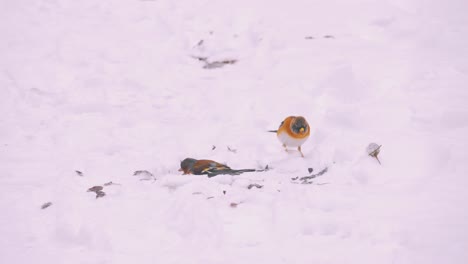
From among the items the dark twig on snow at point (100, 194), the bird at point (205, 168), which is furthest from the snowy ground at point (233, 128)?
the bird at point (205, 168)

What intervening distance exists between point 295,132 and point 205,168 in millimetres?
869

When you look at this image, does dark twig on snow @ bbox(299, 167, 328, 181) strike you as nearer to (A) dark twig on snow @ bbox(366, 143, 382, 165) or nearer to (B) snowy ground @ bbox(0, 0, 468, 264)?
(B) snowy ground @ bbox(0, 0, 468, 264)

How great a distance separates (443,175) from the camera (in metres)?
3.46

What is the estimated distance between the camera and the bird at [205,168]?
13.4ft

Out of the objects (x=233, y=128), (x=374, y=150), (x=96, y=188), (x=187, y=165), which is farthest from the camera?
(x=233, y=128)

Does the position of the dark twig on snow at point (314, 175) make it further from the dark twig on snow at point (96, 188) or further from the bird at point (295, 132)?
the dark twig on snow at point (96, 188)

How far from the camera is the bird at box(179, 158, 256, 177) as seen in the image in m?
4.07

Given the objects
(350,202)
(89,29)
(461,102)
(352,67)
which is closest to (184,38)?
(89,29)

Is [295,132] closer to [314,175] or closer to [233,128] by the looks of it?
[314,175]

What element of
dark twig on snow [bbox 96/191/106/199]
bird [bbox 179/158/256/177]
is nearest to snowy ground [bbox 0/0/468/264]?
dark twig on snow [bbox 96/191/106/199]

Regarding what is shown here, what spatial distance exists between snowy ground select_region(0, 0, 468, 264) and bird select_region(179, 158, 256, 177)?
158 millimetres

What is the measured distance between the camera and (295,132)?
4332 mm

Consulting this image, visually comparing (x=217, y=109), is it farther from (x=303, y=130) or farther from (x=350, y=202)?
(x=350, y=202)

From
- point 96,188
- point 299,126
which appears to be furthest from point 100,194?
point 299,126
